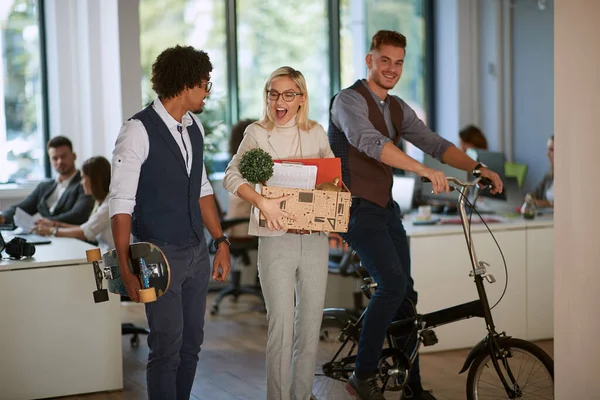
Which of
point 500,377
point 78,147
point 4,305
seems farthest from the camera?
point 78,147

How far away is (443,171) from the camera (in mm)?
5340

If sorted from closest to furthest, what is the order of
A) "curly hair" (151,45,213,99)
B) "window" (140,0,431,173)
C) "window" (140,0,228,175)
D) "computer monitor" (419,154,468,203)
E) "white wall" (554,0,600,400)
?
"white wall" (554,0,600,400) < "curly hair" (151,45,213,99) < "computer monitor" (419,154,468,203) < "window" (140,0,228,175) < "window" (140,0,431,173)

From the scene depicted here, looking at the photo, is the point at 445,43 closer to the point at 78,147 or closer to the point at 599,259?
the point at 78,147

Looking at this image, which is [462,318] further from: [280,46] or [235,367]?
[280,46]

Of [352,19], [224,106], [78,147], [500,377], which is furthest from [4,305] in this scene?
[352,19]

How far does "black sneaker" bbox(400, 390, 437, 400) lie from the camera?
3824 millimetres

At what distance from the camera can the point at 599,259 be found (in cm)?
274

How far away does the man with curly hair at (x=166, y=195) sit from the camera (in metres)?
2.82

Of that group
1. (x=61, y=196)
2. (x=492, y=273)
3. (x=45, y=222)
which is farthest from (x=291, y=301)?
(x=61, y=196)

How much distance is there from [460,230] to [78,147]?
366cm

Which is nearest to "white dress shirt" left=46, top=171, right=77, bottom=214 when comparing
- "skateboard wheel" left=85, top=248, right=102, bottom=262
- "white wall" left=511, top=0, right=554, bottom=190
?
"skateboard wheel" left=85, top=248, right=102, bottom=262

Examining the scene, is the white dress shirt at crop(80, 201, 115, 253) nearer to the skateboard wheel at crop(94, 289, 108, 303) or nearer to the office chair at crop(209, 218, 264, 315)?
the office chair at crop(209, 218, 264, 315)

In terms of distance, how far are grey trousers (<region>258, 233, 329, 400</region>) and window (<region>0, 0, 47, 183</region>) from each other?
4.72 m

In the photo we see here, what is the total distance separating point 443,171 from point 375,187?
5.96ft
